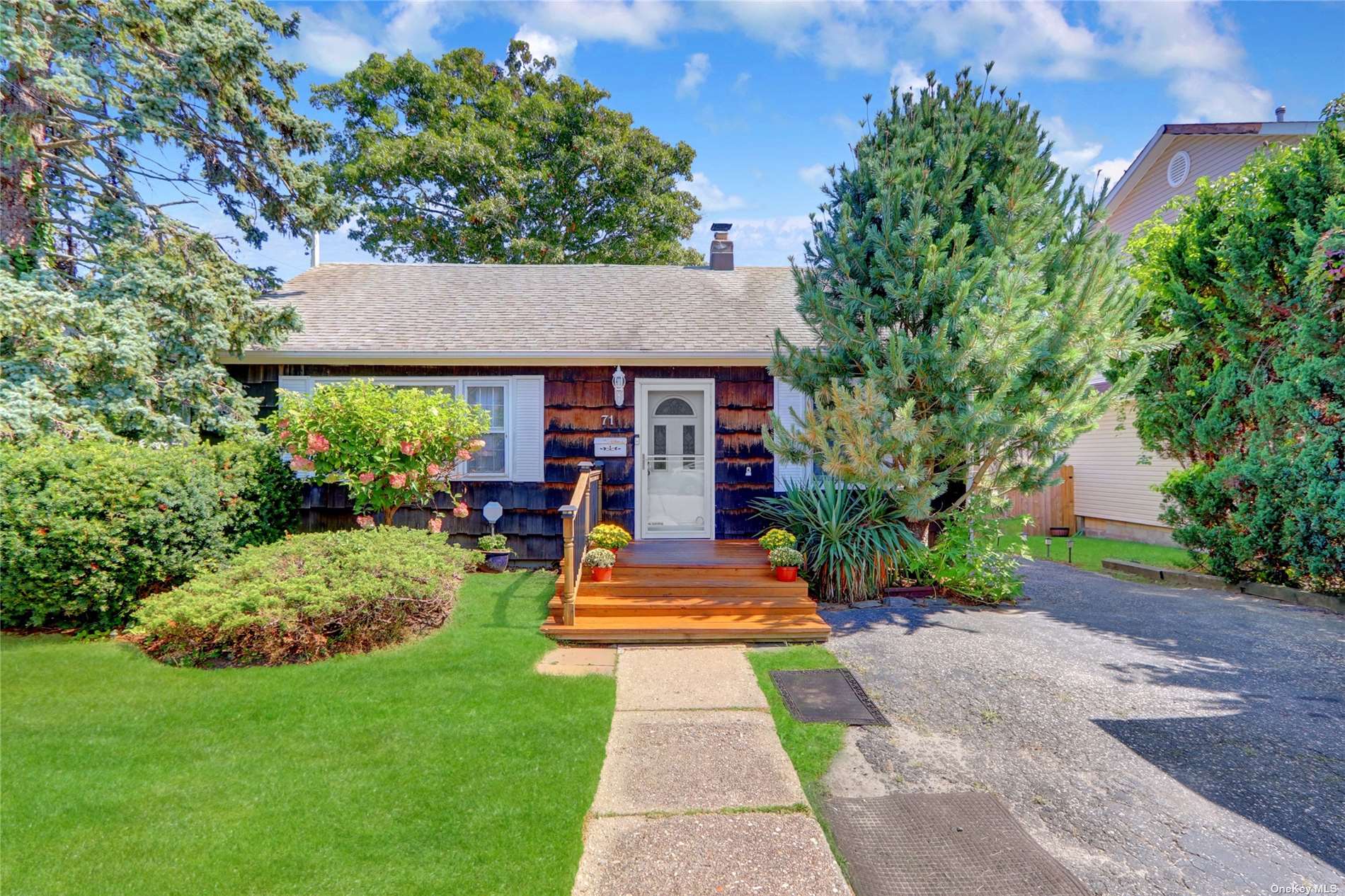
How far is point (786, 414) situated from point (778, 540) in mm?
2075

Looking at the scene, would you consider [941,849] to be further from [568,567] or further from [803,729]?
[568,567]

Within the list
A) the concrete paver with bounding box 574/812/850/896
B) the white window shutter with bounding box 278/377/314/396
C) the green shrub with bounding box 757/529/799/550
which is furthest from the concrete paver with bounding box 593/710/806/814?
the white window shutter with bounding box 278/377/314/396

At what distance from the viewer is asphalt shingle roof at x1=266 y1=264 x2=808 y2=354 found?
8.09 m

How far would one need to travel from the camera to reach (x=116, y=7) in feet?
23.9

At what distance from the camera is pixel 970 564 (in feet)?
22.4

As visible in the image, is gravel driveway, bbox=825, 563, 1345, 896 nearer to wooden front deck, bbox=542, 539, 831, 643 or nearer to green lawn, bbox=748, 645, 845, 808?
green lawn, bbox=748, 645, 845, 808

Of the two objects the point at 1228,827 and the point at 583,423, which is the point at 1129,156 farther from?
the point at 1228,827

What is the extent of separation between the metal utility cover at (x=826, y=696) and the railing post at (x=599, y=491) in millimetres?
3564

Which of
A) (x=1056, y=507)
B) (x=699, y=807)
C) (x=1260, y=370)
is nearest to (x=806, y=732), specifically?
(x=699, y=807)

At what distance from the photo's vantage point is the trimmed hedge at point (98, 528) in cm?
515

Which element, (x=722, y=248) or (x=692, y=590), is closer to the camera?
(x=692, y=590)

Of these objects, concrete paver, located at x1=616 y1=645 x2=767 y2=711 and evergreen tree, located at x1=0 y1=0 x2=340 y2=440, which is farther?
evergreen tree, located at x1=0 y1=0 x2=340 y2=440

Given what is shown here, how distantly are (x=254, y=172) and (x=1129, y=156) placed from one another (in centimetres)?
1793

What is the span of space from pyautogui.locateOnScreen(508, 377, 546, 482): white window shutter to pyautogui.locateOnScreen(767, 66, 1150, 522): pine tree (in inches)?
127
